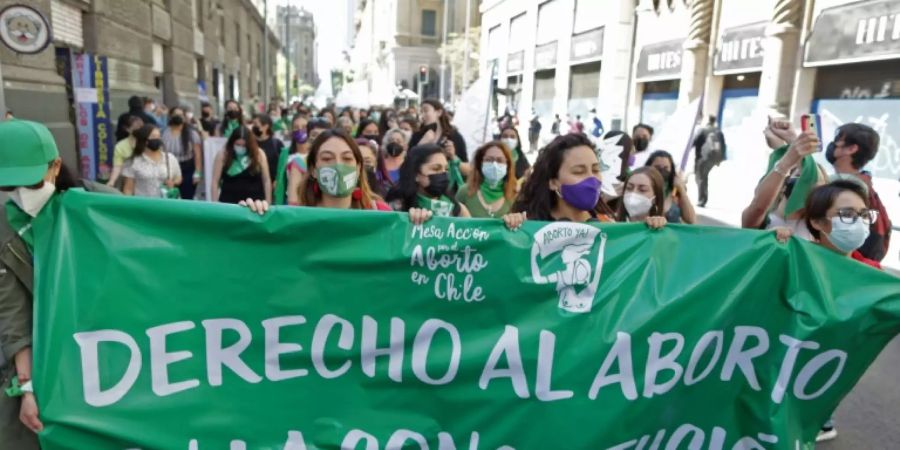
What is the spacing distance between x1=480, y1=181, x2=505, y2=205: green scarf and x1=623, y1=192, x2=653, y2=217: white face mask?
1.08 meters

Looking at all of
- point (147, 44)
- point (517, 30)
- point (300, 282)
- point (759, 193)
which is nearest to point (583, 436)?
point (300, 282)

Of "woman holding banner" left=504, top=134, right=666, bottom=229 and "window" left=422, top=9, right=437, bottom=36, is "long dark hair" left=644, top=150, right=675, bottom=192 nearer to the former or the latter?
"woman holding banner" left=504, top=134, right=666, bottom=229

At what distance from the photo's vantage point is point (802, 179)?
350 cm

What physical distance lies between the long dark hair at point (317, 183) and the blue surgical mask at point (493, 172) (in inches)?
47.2

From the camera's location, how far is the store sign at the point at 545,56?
97.2 ft

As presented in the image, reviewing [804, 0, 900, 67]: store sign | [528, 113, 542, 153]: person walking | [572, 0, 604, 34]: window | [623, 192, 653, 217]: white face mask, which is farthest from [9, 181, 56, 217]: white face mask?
[528, 113, 542, 153]: person walking

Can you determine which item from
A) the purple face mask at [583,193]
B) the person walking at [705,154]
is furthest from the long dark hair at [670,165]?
the person walking at [705,154]

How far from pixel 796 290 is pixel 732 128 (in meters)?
16.1

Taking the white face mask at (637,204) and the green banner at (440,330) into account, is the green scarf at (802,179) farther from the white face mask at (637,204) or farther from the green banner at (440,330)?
the green banner at (440,330)

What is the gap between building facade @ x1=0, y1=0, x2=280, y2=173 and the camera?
29.3 feet

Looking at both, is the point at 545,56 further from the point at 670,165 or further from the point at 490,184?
the point at 490,184

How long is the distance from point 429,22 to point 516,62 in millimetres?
39899

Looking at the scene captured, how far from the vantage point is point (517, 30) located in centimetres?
3594

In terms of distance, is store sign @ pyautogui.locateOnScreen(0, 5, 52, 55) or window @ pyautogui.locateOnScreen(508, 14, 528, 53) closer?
store sign @ pyautogui.locateOnScreen(0, 5, 52, 55)
